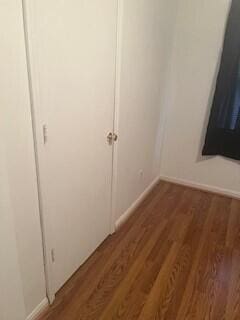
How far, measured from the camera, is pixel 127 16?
1.72 meters

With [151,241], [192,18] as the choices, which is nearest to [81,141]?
[151,241]

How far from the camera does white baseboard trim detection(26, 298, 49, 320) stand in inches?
59.0

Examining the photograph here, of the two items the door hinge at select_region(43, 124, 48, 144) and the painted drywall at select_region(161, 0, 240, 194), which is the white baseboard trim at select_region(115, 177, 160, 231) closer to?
the painted drywall at select_region(161, 0, 240, 194)

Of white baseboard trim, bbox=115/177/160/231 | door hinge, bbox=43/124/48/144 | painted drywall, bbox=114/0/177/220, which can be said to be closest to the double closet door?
door hinge, bbox=43/124/48/144

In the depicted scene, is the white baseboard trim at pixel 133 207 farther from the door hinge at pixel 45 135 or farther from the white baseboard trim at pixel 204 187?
the door hinge at pixel 45 135

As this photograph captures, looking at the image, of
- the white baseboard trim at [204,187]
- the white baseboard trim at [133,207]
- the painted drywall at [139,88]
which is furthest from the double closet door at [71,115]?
the white baseboard trim at [204,187]

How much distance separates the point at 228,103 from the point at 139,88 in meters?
1.04

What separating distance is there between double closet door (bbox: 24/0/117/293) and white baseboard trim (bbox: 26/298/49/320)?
75mm

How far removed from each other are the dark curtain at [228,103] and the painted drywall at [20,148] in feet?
6.88

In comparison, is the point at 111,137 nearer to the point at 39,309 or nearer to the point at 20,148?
the point at 20,148

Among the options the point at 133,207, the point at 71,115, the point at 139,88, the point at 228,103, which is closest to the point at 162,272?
the point at 133,207

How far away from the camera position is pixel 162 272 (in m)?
1.88

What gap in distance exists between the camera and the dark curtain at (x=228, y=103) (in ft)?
7.94

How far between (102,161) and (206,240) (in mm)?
1185
